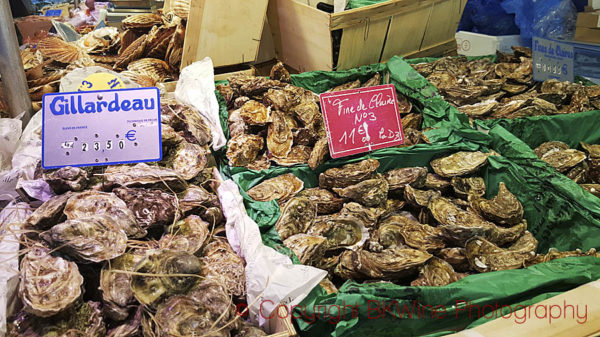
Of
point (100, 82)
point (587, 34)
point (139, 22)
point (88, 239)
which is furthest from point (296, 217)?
point (587, 34)

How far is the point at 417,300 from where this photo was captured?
1.49 metres

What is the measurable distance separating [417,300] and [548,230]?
100 centimetres

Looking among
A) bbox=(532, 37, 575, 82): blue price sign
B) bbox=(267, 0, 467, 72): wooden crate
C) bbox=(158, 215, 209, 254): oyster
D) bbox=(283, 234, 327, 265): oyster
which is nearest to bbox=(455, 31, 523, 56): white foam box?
bbox=(267, 0, 467, 72): wooden crate

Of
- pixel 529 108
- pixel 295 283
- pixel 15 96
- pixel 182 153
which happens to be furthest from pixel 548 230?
pixel 15 96

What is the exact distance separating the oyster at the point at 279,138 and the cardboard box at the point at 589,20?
257cm

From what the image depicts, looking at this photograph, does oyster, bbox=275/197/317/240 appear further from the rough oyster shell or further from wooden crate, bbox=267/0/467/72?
wooden crate, bbox=267/0/467/72

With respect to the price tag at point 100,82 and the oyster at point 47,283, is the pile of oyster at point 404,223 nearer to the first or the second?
the oyster at point 47,283

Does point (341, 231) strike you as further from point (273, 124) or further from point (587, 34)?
point (587, 34)

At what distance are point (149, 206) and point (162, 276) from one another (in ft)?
1.36

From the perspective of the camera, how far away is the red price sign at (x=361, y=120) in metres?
2.26

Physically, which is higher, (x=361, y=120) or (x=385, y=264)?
(x=361, y=120)

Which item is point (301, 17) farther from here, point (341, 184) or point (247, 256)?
point (247, 256)

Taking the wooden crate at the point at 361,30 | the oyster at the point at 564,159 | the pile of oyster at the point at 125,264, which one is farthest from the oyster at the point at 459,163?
the pile of oyster at the point at 125,264

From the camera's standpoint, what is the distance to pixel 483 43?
411cm
